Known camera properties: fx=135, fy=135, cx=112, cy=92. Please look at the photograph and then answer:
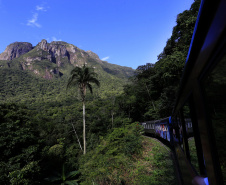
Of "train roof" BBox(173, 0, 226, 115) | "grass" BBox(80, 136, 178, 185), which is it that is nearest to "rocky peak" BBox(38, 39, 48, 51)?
"grass" BBox(80, 136, 178, 185)

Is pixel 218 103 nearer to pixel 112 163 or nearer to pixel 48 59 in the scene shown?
pixel 112 163

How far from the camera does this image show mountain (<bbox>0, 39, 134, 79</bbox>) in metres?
130

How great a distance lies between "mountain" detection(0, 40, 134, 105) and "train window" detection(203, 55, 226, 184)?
49121 mm

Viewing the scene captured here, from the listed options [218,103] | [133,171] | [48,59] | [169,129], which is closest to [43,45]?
[48,59]

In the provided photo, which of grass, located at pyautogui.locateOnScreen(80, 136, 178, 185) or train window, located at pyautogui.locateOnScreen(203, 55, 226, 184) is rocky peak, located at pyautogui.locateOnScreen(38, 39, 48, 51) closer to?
grass, located at pyautogui.locateOnScreen(80, 136, 178, 185)

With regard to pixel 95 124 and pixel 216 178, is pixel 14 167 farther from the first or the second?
pixel 95 124

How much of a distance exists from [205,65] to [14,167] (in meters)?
10.2

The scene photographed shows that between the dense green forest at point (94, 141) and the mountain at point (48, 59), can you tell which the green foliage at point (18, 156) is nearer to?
the dense green forest at point (94, 141)

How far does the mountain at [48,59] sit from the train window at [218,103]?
424ft

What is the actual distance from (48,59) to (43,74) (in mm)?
40232

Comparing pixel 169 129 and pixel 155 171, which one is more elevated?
pixel 169 129

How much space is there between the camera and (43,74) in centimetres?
12319

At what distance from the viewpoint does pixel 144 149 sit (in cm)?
997

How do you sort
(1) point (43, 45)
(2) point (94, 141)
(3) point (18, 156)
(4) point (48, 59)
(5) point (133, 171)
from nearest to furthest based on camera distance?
(5) point (133, 171) → (3) point (18, 156) → (2) point (94, 141) → (4) point (48, 59) → (1) point (43, 45)
